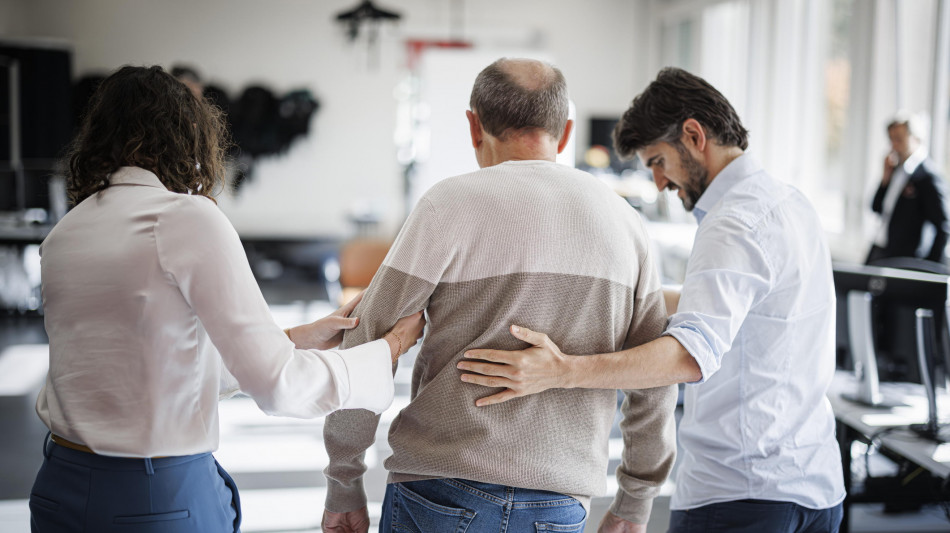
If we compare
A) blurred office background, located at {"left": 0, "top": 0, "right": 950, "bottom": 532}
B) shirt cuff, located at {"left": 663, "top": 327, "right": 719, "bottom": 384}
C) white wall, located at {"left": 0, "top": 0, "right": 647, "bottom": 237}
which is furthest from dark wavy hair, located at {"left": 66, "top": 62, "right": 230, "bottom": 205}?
white wall, located at {"left": 0, "top": 0, "right": 647, "bottom": 237}

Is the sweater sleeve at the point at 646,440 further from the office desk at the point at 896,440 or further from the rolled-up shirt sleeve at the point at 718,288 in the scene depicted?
the office desk at the point at 896,440

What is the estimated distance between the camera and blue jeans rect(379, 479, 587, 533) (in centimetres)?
132

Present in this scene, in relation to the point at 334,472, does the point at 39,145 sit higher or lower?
higher

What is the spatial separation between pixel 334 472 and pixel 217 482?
22cm

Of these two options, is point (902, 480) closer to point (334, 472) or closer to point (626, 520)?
point (626, 520)

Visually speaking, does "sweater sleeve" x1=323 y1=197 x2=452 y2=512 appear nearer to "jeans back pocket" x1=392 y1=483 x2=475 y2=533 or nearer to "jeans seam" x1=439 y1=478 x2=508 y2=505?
"jeans back pocket" x1=392 y1=483 x2=475 y2=533

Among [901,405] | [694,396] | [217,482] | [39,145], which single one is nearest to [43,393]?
[217,482]

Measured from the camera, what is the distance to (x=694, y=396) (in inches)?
62.4

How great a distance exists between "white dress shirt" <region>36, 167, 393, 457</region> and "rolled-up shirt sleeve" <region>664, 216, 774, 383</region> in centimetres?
64

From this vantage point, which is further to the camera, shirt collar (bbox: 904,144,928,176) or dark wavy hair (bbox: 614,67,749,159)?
shirt collar (bbox: 904,144,928,176)

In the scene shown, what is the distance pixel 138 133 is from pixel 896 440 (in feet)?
7.57

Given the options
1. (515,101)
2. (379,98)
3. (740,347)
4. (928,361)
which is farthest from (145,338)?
(379,98)

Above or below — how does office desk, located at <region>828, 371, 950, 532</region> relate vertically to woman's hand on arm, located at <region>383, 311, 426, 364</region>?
below

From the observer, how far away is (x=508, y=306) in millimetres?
1317
